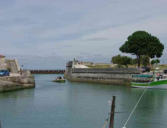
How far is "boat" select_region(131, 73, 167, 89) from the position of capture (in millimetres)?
57281

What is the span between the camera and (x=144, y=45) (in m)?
80.9

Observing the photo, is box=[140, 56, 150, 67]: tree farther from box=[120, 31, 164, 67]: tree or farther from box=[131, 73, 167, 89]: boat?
box=[131, 73, 167, 89]: boat

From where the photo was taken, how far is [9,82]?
53.1 m

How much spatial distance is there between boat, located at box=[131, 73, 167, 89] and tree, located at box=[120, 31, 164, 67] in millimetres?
15443

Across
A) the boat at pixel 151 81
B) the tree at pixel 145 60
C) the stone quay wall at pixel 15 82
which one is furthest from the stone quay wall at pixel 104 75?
the stone quay wall at pixel 15 82

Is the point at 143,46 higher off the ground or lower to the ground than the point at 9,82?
higher

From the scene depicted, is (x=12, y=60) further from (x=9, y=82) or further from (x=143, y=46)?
(x=143, y=46)

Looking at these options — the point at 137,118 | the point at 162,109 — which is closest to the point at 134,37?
the point at 162,109

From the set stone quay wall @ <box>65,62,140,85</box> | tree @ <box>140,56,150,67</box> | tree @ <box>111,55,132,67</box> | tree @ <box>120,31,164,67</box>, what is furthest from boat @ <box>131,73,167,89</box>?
tree @ <box>111,55,132,67</box>

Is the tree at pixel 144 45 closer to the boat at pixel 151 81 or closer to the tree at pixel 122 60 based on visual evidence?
the boat at pixel 151 81

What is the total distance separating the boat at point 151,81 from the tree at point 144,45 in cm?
1544

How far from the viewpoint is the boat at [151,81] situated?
5728 centimetres

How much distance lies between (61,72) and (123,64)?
5003 centimetres

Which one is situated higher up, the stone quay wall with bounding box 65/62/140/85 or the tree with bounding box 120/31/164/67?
the tree with bounding box 120/31/164/67
